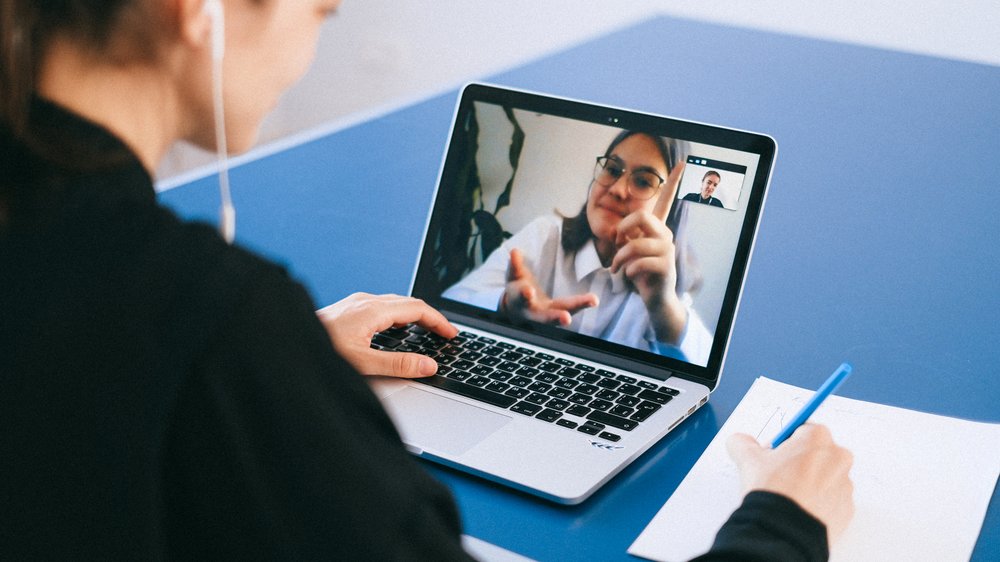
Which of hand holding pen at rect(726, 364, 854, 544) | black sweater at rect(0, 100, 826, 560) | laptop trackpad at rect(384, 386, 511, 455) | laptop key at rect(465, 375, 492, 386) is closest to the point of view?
black sweater at rect(0, 100, 826, 560)

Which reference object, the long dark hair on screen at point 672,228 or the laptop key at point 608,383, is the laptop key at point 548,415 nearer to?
the laptop key at point 608,383

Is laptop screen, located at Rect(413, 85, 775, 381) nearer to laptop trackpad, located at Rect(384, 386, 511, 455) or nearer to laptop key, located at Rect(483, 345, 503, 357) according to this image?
laptop key, located at Rect(483, 345, 503, 357)

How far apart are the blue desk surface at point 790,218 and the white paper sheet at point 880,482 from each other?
2 centimetres

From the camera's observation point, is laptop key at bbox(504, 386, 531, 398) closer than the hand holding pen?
No

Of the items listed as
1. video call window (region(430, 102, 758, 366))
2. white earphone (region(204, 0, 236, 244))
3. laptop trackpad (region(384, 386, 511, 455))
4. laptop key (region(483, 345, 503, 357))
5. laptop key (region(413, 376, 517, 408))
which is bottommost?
laptop trackpad (region(384, 386, 511, 455))

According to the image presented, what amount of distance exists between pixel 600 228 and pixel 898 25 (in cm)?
266

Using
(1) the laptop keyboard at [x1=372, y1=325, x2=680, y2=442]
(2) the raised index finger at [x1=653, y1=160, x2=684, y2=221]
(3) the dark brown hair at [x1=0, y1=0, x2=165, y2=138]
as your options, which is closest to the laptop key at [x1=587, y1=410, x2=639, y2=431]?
(1) the laptop keyboard at [x1=372, y1=325, x2=680, y2=442]

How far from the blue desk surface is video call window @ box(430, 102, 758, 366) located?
0.09m

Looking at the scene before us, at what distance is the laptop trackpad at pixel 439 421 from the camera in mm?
875

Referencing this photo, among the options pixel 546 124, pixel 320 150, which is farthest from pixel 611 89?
pixel 546 124

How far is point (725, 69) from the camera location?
1968 mm

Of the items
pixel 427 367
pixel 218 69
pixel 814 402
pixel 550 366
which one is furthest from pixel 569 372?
pixel 218 69

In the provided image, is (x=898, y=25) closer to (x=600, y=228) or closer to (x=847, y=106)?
(x=847, y=106)

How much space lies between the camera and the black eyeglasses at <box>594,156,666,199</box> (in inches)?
40.4
